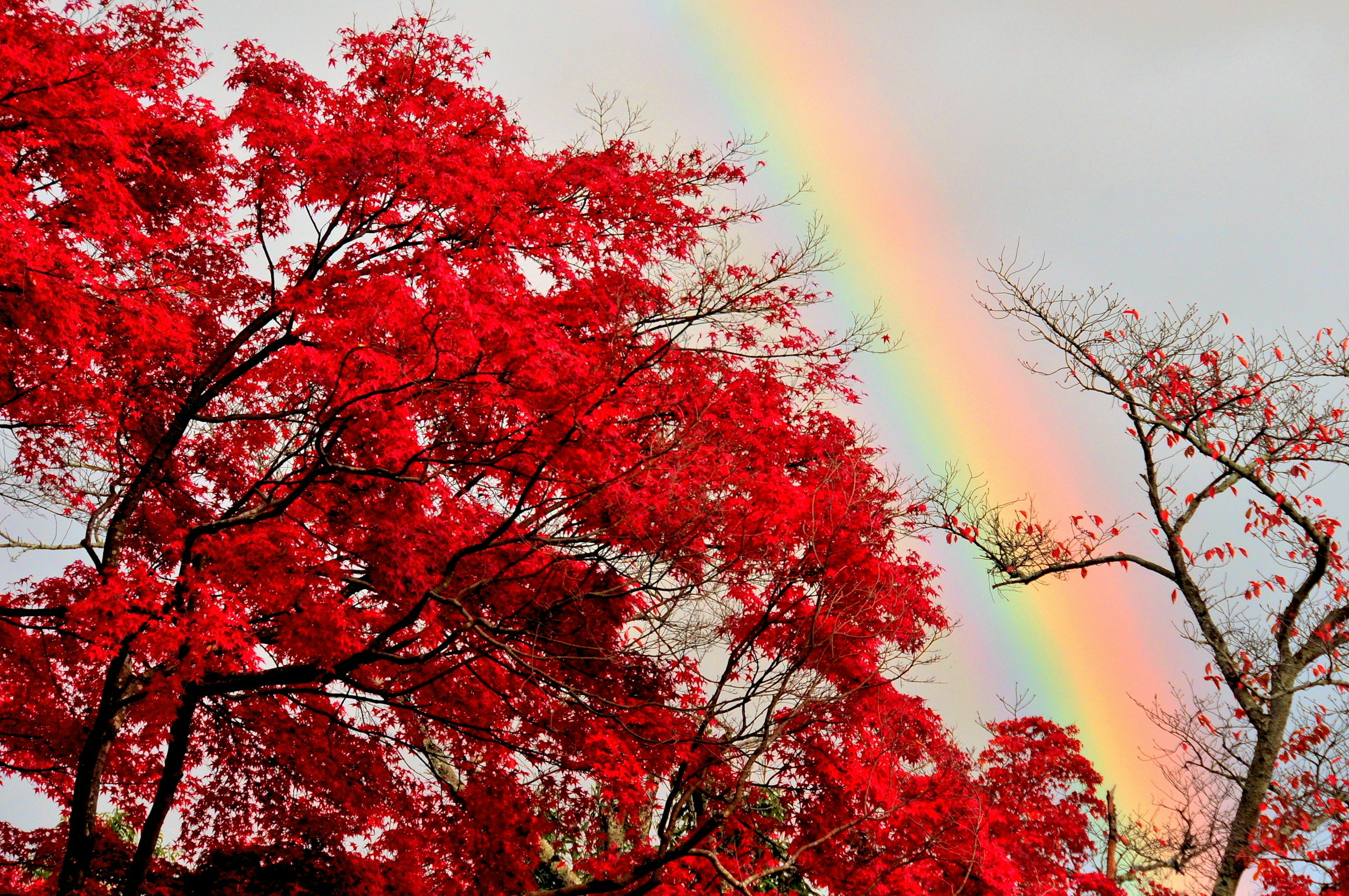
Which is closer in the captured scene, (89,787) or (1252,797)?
(89,787)

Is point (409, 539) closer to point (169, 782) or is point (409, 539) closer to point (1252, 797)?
point (169, 782)

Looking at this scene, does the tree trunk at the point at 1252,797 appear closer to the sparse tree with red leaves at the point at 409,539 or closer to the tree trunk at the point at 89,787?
the sparse tree with red leaves at the point at 409,539

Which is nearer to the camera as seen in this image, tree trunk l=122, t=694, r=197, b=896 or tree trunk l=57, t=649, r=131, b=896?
tree trunk l=57, t=649, r=131, b=896

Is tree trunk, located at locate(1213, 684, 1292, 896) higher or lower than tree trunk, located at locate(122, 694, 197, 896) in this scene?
lower

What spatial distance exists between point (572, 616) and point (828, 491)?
314 centimetres

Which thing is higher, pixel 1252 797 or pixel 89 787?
pixel 89 787

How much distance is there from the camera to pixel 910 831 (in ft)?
36.5

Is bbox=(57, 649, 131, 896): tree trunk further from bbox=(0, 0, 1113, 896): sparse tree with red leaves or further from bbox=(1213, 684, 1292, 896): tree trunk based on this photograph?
bbox=(1213, 684, 1292, 896): tree trunk

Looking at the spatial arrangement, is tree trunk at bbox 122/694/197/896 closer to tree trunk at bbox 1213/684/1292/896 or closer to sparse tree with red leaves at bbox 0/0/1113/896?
sparse tree with red leaves at bbox 0/0/1113/896

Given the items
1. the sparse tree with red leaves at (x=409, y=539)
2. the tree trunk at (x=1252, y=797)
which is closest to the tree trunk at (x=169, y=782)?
the sparse tree with red leaves at (x=409, y=539)

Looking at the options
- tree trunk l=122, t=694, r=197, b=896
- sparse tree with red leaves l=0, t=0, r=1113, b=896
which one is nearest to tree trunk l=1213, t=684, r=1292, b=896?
sparse tree with red leaves l=0, t=0, r=1113, b=896

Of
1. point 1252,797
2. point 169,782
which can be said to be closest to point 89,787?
point 169,782

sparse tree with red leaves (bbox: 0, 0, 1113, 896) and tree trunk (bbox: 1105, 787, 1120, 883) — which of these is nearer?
sparse tree with red leaves (bbox: 0, 0, 1113, 896)

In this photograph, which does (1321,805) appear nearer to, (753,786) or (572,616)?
(753,786)
